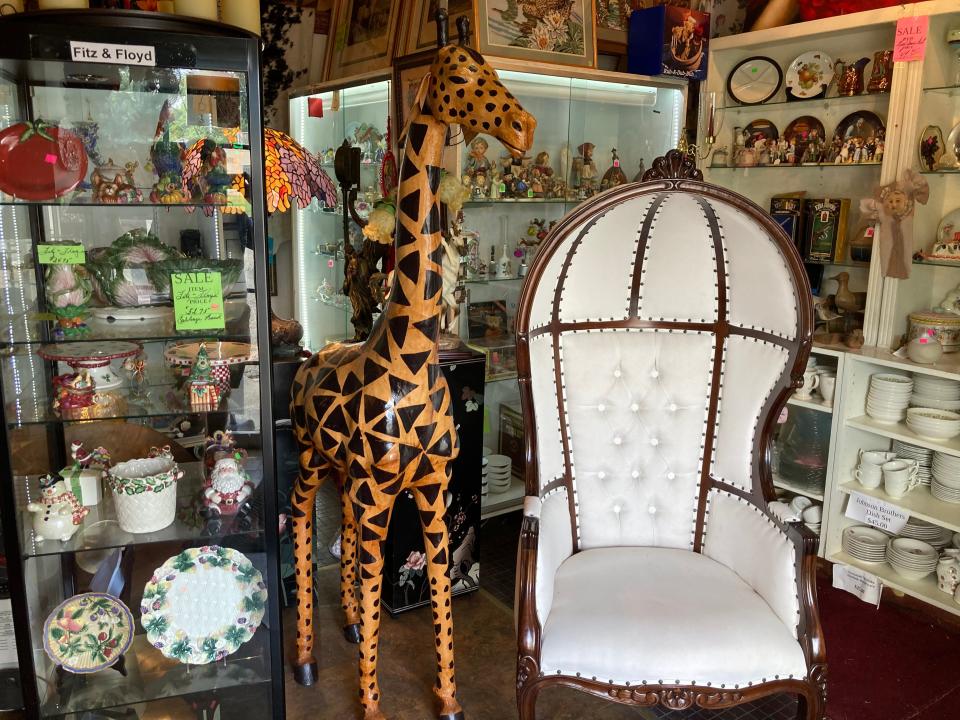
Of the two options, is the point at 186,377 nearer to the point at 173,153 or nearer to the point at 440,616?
the point at 173,153

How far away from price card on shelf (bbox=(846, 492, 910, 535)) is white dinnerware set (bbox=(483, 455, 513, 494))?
4.50 ft

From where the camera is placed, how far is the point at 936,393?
291 centimetres

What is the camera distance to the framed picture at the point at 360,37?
3359 mm

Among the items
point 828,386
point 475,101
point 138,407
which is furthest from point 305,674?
point 828,386

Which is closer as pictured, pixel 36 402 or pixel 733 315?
pixel 36 402

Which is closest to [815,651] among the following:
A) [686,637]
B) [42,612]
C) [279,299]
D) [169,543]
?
[686,637]

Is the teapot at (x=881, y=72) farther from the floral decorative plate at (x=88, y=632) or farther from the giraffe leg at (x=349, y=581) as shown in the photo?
the floral decorative plate at (x=88, y=632)

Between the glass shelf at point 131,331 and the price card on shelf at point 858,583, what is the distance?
7.95 feet

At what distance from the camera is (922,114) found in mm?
2842

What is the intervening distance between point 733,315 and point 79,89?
5.79 ft

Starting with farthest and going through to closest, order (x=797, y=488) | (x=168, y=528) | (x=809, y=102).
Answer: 1. (x=809, y=102)
2. (x=797, y=488)
3. (x=168, y=528)

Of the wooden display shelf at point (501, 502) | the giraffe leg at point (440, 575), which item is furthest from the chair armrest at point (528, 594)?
the wooden display shelf at point (501, 502)

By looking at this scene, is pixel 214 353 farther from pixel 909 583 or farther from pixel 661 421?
pixel 909 583

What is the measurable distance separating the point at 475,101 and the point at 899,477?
7.25 feet
